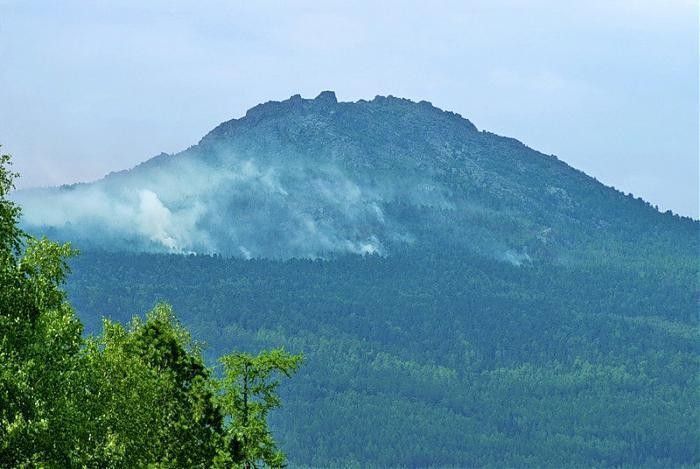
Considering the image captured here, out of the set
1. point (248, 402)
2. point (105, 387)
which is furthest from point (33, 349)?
point (248, 402)

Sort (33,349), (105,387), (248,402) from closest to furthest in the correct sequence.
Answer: (33,349), (105,387), (248,402)

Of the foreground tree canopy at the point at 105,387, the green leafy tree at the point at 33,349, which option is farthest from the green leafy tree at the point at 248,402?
the green leafy tree at the point at 33,349

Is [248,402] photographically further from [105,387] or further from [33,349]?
[33,349]

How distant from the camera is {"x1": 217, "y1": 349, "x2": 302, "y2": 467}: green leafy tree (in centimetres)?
5412

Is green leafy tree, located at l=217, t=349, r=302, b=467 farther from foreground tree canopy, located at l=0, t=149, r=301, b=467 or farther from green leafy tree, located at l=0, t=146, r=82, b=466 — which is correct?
green leafy tree, located at l=0, t=146, r=82, b=466

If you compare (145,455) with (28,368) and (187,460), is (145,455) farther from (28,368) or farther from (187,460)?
(28,368)

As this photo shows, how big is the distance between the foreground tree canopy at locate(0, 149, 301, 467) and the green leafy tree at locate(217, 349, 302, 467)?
0.04 metres

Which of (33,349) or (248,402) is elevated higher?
(248,402)

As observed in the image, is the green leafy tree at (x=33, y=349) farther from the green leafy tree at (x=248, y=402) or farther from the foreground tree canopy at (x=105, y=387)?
the green leafy tree at (x=248, y=402)

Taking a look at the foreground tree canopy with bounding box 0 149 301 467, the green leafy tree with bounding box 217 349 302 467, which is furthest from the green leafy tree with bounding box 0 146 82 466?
the green leafy tree with bounding box 217 349 302 467

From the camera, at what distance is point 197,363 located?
6162 cm

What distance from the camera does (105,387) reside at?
47.4 m

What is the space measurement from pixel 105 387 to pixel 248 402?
9.60 m

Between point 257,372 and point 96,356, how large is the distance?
7.04 m
